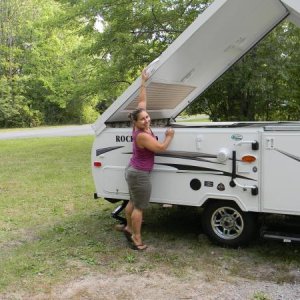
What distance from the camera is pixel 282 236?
5055 millimetres

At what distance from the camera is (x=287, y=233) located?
5.16 meters

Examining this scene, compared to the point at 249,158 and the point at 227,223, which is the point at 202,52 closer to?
the point at 249,158

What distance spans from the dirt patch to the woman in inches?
37.2

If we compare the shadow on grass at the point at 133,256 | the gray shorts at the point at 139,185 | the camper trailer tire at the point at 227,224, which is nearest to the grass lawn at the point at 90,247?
the shadow on grass at the point at 133,256

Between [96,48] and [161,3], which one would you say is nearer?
[161,3]

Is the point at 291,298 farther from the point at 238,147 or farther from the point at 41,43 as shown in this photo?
the point at 41,43

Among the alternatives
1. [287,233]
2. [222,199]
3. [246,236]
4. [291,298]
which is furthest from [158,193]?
[291,298]

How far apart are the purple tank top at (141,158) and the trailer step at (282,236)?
1518mm

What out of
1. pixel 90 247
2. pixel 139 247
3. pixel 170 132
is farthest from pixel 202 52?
pixel 90 247

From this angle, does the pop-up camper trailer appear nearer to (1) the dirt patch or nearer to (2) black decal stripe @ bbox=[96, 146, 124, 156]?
(2) black decal stripe @ bbox=[96, 146, 124, 156]

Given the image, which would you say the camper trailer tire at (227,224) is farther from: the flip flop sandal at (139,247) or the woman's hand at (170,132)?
the woman's hand at (170,132)

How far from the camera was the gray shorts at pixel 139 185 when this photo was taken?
5.53 m

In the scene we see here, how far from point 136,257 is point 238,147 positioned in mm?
Result: 1723

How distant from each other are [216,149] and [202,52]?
124 centimetres
